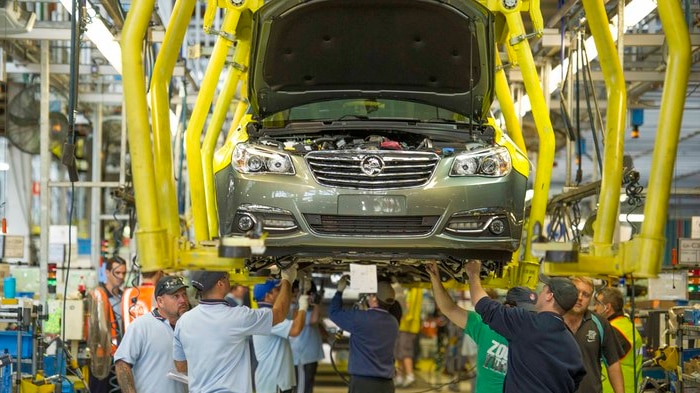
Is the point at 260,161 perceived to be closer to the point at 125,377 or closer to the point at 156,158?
the point at 156,158

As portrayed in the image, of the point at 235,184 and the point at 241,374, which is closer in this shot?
the point at 235,184

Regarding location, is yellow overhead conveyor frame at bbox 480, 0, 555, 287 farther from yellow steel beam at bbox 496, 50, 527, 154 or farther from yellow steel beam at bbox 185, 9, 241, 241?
yellow steel beam at bbox 185, 9, 241, 241

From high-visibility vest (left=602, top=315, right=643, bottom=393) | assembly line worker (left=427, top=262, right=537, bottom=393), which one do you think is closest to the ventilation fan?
high-visibility vest (left=602, top=315, right=643, bottom=393)

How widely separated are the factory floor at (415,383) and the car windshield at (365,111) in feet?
26.2

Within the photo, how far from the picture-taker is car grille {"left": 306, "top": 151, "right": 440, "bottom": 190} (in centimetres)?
575

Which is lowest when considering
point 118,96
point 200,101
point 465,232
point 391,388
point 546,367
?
point 391,388

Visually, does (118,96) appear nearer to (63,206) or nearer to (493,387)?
(63,206)

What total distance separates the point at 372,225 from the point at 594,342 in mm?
2153

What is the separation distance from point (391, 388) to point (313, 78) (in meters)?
3.79

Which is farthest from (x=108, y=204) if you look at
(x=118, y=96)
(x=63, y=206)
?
(x=118, y=96)

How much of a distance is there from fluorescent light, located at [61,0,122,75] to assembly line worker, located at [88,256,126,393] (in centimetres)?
194

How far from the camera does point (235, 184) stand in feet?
19.1

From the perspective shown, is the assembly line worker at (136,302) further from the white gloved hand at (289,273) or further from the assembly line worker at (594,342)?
the assembly line worker at (594,342)

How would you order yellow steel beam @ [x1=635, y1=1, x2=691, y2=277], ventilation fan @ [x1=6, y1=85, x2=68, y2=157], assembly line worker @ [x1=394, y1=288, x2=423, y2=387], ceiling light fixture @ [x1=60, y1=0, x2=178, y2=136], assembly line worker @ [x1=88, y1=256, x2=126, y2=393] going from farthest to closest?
1. assembly line worker @ [x1=394, y1=288, x2=423, y2=387]
2. ventilation fan @ [x1=6, y1=85, x2=68, y2=157]
3. ceiling light fixture @ [x1=60, y1=0, x2=178, y2=136]
4. assembly line worker @ [x1=88, y1=256, x2=126, y2=393]
5. yellow steel beam @ [x1=635, y1=1, x2=691, y2=277]
